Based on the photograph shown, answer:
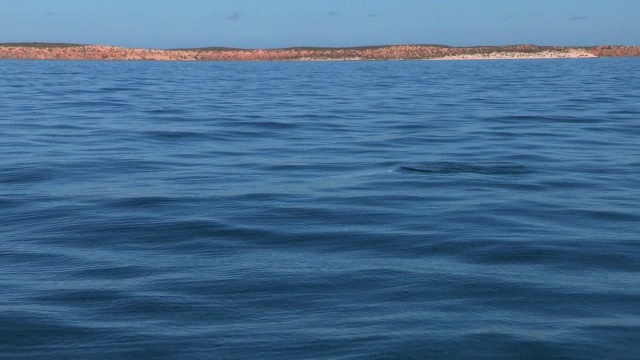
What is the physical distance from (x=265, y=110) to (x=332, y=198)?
13.9 m

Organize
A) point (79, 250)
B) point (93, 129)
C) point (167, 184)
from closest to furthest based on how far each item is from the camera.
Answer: point (79, 250)
point (167, 184)
point (93, 129)

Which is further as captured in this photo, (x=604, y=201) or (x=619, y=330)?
(x=604, y=201)

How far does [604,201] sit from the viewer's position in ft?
34.3

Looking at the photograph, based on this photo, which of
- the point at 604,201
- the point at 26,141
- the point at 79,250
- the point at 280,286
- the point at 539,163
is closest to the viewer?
the point at 280,286

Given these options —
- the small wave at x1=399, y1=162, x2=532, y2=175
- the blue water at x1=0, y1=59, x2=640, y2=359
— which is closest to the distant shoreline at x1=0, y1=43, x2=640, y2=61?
the blue water at x1=0, y1=59, x2=640, y2=359

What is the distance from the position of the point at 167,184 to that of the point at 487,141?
688 centimetres

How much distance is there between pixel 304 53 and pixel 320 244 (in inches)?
4686

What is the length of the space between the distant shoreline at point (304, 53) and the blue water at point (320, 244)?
Result: 96.0 metres

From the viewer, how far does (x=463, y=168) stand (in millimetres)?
13109

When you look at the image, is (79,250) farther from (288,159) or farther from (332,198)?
(288,159)

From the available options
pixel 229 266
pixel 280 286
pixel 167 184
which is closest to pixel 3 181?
pixel 167 184

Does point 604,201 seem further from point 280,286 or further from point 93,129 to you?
point 93,129

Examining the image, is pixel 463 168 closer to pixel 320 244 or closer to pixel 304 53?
pixel 320 244

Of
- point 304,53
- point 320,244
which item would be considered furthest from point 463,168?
point 304,53
